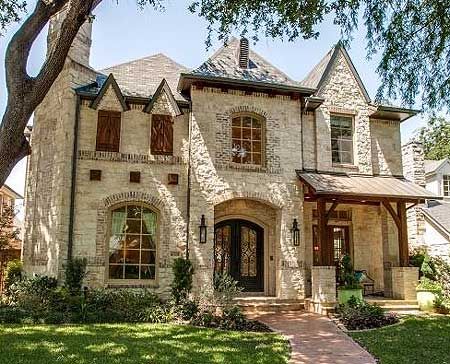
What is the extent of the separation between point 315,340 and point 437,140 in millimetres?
36020

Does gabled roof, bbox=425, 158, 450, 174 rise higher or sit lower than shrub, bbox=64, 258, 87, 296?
higher

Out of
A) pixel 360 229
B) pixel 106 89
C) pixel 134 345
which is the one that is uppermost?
pixel 106 89

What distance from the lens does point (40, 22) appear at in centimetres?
752

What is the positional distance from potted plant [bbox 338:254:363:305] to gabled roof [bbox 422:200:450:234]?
7.44 metres

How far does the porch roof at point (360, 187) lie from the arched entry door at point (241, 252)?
8.25ft

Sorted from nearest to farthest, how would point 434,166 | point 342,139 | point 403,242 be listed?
1. point 403,242
2. point 342,139
3. point 434,166

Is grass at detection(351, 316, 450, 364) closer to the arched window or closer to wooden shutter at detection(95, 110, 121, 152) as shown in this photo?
the arched window

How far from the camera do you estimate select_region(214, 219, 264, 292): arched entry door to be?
14367 mm

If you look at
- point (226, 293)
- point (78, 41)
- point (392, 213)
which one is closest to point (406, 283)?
point (392, 213)

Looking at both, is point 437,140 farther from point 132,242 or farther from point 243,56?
point 132,242

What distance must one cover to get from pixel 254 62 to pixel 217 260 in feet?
22.9

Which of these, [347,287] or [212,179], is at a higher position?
[212,179]

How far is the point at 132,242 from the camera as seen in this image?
13.1 metres

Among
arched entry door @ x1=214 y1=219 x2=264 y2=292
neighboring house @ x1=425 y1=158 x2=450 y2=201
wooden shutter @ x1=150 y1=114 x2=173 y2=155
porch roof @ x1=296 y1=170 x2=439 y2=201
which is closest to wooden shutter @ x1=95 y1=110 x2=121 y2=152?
wooden shutter @ x1=150 y1=114 x2=173 y2=155
